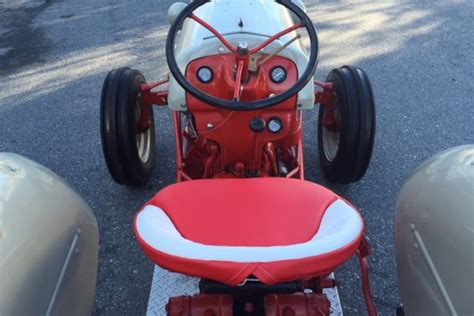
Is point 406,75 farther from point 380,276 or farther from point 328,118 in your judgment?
point 380,276

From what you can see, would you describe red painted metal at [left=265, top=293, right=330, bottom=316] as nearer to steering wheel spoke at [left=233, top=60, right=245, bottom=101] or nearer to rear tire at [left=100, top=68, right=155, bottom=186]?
steering wheel spoke at [left=233, top=60, right=245, bottom=101]

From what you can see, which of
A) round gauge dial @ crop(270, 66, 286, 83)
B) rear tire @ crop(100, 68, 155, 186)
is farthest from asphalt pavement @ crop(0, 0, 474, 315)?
round gauge dial @ crop(270, 66, 286, 83)

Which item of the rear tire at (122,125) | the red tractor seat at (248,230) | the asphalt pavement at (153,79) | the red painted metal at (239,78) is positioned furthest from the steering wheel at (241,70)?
the asphalt pavement at (153,79)

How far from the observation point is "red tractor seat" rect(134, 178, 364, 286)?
1073 mm

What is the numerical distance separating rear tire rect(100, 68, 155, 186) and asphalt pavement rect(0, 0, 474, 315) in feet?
0.73

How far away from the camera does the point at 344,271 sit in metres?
2.08

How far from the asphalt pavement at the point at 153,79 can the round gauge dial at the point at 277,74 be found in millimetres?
900

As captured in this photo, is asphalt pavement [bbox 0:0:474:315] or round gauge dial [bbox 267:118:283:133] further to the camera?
asphalt pavement [bbox 0:0:474:315]

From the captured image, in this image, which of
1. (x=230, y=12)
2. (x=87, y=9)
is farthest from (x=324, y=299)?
(x=87, y=9)

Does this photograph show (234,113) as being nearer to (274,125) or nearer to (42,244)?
(274,125)

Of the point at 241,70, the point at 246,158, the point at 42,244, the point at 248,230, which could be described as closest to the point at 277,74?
the point at 241,70

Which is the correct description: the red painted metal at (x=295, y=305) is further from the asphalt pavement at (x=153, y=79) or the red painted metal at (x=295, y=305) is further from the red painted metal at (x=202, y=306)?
the asphalt pavement at (x=153, y=79)

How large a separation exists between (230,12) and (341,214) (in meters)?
1.14

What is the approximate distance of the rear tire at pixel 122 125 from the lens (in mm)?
2195
